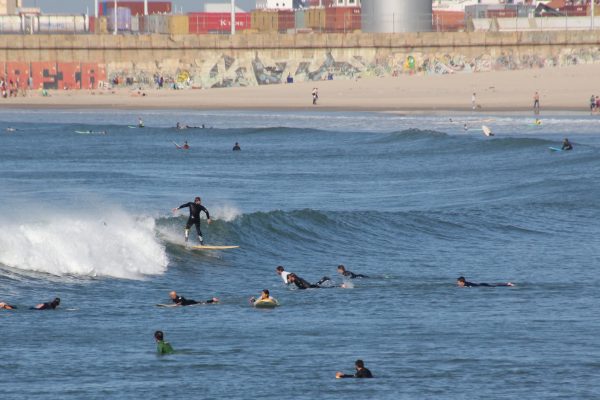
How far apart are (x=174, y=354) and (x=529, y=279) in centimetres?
1147

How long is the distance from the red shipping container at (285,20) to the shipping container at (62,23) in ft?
68.3

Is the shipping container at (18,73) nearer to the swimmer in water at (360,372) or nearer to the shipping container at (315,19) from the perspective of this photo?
the shipping container at (315,19)

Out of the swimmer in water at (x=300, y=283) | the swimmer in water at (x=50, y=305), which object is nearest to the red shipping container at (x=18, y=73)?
the swimmer in water at (x=300, y=283)

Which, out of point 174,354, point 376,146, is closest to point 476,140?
point 376,146

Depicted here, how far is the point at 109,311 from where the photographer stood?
90.3ft

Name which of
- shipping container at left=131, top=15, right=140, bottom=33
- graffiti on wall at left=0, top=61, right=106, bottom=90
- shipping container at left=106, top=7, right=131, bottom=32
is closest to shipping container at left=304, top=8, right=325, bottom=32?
shipping container at left=131, top=15, right=140, bottom=33

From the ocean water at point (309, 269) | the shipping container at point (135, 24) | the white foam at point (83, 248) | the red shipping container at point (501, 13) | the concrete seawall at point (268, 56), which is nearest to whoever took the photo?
the ocean water at point (309, 269)

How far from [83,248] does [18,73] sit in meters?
75.2

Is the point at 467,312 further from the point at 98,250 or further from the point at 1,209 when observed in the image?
the point at 1,209

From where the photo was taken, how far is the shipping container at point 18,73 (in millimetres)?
105812

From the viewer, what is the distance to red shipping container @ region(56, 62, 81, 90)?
106m

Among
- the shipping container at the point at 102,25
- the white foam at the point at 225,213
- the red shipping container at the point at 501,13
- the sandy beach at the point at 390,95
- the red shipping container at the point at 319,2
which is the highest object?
the red shipping container at the point at 319,2

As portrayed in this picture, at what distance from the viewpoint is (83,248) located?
34.2 metres

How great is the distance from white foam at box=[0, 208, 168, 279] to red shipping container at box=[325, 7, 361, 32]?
3171 inches
